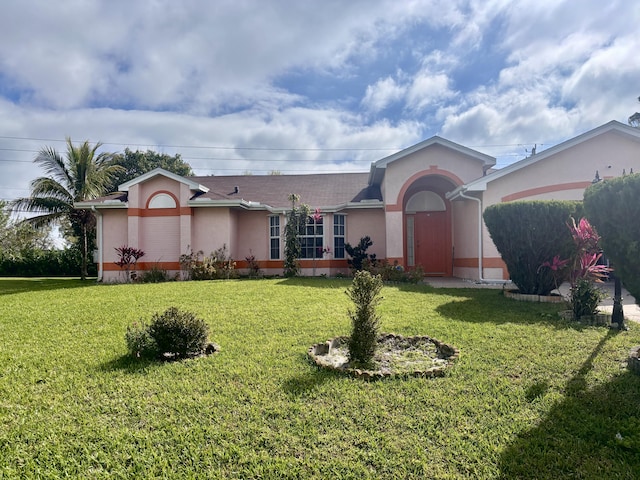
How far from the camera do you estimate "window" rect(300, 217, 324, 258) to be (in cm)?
1679

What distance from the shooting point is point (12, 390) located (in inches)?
161

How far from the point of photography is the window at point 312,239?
16789 millimetres

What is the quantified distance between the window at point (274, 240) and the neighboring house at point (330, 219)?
49mm

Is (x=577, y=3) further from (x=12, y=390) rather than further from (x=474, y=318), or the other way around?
(x=12, y=390)

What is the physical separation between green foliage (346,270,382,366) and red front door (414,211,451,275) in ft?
41.1

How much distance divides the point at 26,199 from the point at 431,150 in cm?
2180

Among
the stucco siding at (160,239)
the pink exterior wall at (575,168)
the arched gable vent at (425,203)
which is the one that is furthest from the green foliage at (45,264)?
the pink exterior wall at (575,168)

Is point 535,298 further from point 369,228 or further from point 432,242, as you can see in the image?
point 369,228

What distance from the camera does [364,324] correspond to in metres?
4.82

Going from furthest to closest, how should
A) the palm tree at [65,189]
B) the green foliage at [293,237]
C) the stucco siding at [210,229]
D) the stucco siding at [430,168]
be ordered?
the palm tree at [65,189]
the stucco siding at [210,229]
the green foliage at [293,237]
the stucco siding at [430,168]

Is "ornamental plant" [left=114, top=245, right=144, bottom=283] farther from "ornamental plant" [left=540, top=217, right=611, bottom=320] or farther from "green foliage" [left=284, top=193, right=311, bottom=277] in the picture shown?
"ornamental plant" [left=540, top=217, right=611, bottom=320]

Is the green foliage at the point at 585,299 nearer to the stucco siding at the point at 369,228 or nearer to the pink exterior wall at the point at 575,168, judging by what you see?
the pink exterior wall at the point at 575,168

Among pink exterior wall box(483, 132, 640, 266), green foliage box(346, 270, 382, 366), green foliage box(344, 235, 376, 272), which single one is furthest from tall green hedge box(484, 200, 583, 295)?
green foliage box(344, 235, 376, 272)

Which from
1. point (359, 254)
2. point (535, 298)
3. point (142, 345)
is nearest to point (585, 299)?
point (535, 298)
